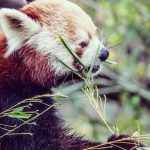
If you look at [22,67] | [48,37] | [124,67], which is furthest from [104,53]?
[124,67]

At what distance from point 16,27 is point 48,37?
24cm

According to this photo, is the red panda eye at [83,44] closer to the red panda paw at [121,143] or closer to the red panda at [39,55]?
the red panda at [39,55]

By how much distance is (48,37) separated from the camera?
4.27m

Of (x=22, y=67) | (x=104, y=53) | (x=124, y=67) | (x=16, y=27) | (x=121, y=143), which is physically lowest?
(x=124, y=67)

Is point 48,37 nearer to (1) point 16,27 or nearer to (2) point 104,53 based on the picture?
(1) point 16,27

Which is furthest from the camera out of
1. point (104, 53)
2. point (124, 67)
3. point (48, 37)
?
point (124, 67)

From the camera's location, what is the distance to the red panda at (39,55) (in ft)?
13.6

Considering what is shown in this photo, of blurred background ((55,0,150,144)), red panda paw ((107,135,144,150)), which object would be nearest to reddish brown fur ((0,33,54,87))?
red panda paw ((107,135,144,150))

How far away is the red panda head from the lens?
164 inches

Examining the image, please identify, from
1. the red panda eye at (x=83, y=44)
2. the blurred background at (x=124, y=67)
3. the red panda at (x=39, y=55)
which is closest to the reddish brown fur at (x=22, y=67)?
the red panda at (x=39, y=55)

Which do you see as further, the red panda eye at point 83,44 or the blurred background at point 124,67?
the blurred background at point 124,67

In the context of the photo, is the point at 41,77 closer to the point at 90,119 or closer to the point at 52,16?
the point at 52,16

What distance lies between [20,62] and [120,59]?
3893 mm

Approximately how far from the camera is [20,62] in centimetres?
418
